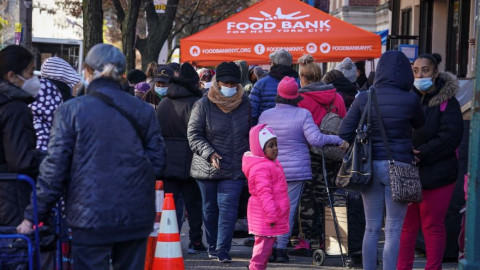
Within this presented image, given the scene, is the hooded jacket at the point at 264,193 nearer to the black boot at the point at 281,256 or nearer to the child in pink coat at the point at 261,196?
the child in pink coat at the point at 261,196

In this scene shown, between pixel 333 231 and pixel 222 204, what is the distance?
115 centimetres

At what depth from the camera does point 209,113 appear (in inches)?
395

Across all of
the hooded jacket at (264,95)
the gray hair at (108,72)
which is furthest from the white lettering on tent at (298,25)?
the gray hair at (108,72)

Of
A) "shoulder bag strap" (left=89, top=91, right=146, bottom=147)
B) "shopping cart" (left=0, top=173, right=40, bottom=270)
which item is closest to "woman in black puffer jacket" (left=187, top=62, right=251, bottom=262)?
"shoulder bag strap" (left=89, top=91, right=146, bottom=147)

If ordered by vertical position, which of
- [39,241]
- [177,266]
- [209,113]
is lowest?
[177,266]

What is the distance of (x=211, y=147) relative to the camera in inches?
390

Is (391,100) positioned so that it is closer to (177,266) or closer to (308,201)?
(177,266)

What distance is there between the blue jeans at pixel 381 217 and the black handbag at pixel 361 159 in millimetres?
100

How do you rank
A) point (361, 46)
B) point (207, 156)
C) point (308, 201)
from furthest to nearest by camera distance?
point (361, 46) → point (308, 201) → point (207, 156)

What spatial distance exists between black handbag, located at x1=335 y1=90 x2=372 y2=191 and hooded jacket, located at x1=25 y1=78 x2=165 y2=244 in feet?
8.13

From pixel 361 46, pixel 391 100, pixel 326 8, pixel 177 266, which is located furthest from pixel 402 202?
pixel 326 8

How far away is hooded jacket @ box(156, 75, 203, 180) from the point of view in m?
10.5

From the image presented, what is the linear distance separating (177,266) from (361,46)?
294 inches

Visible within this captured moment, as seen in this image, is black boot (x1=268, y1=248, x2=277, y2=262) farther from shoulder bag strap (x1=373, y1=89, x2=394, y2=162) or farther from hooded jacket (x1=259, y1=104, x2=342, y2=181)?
shoulder bag strap (x1=373, y1=89, x2=394, y2=162)
